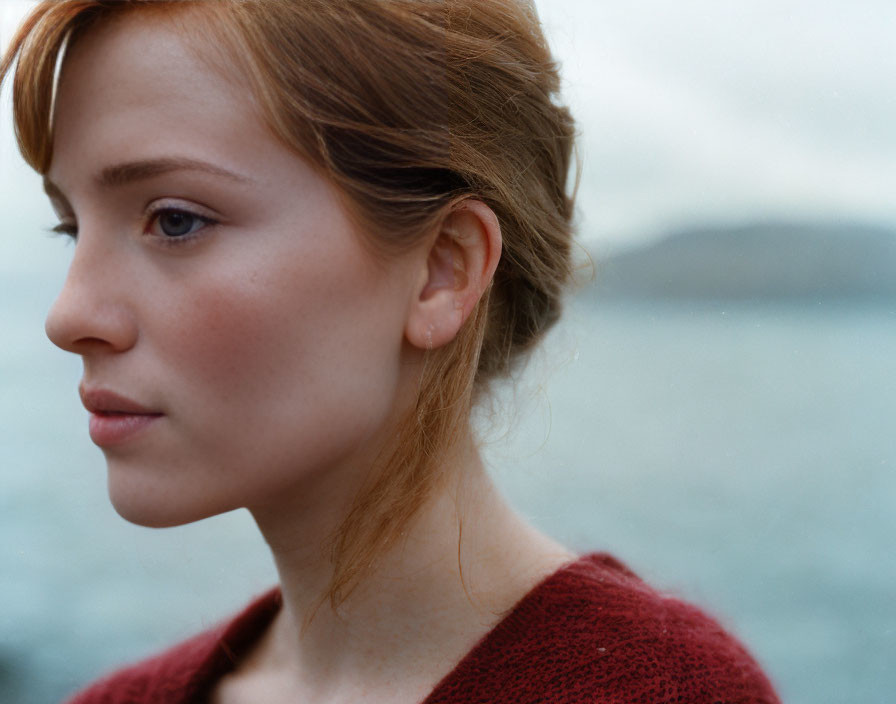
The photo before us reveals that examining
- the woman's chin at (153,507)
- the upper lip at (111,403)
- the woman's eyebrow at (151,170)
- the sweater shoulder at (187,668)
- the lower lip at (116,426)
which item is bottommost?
the sweater shoulder at (187,668)

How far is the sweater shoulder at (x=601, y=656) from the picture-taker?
1.04 meters

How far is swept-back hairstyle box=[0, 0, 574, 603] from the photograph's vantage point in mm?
963

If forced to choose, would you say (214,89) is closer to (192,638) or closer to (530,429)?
(530,429)

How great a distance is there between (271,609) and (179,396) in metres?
0.58

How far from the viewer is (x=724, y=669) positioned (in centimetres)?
107

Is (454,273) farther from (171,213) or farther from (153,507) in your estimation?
(153,507)

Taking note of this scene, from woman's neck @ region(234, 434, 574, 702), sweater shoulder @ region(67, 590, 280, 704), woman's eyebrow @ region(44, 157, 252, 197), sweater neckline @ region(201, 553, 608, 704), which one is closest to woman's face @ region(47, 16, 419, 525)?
woman's eyebrow @ region(44, 157, 252, 197)

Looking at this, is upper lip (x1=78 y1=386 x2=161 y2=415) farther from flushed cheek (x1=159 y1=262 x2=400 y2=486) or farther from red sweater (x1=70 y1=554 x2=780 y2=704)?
red sweater (x1=70 y1=554 x2=780 y2=704)

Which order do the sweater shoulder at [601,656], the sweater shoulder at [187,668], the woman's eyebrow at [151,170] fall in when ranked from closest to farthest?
the woman's eyebrow at [151,170] → the sweater shoulder at [601,656] → the sweater shoulder at [187,668]

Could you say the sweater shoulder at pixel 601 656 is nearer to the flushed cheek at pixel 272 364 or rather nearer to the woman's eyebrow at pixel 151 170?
the flushed cheek at pixel 272 364

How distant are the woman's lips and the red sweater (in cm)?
44

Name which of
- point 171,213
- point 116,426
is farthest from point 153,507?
point 171,213

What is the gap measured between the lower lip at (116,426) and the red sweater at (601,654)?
0.44m

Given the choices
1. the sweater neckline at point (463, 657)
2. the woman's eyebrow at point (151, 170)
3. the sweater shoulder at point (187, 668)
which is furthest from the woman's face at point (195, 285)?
the sweater shoulder at point (187, 668)
